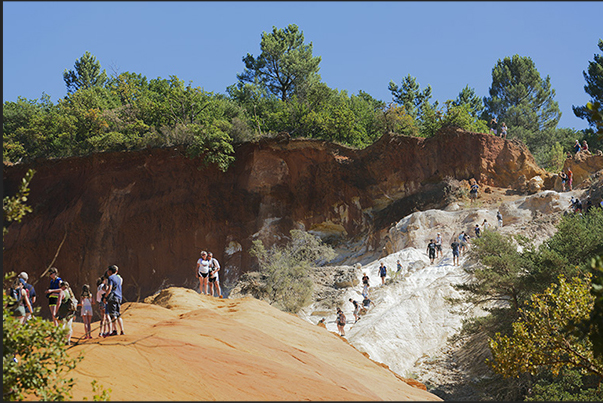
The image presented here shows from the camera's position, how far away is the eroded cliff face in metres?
40.1

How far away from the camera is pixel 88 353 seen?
1134 cm

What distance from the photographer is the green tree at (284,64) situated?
51.8 m

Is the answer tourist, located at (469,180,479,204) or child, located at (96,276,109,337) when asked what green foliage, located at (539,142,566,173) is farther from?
child, located at (96,276,109,337)

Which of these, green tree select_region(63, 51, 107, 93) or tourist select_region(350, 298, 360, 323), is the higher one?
green tree select_region(63, 51, 107, 93)

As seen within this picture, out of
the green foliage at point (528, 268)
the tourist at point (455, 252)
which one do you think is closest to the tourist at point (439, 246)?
the tourist at point (455, 252)

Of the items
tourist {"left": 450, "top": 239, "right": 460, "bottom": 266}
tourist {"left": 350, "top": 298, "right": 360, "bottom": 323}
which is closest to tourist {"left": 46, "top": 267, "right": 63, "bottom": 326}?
tourist {"left": 350, "top": 298, "right": 360, "bottom": 323}

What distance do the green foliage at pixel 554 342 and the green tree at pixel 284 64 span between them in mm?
38701

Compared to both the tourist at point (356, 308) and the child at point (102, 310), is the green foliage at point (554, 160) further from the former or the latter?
the child at point (102, 310)

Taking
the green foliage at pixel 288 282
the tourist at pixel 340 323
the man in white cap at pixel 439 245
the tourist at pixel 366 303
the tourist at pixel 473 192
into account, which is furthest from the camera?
the tourist at pixel 473 192

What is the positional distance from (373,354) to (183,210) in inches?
973

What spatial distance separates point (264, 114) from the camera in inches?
1976

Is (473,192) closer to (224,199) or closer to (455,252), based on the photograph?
A: (455,252)

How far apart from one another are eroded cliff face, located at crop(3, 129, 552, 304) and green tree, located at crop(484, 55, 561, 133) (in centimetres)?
1826

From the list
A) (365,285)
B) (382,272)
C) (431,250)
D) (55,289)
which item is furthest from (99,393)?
(431,250)
